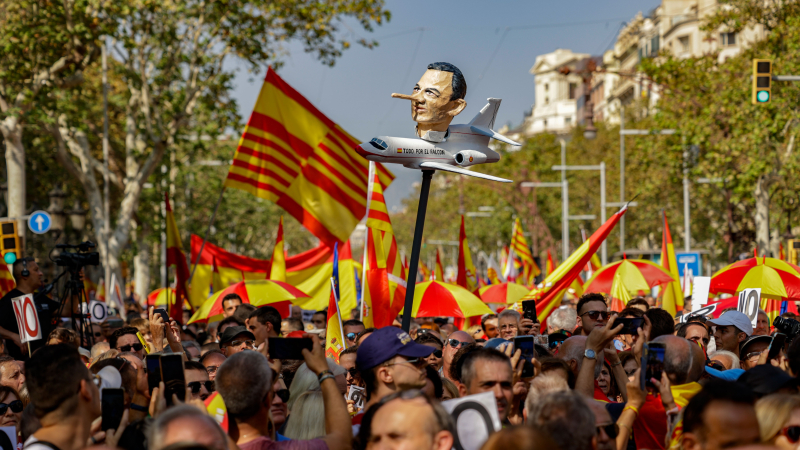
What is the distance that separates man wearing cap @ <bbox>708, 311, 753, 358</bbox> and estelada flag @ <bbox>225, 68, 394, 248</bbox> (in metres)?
5.03

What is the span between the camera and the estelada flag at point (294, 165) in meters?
11.6

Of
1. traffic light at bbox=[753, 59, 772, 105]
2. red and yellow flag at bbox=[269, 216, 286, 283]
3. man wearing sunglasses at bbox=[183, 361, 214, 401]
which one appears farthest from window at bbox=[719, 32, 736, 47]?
man wearing sunglasses at bbox=[183, 361, 214, 401]

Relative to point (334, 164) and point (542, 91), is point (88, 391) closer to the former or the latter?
point (334, 164)

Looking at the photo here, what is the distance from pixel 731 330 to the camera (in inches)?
301

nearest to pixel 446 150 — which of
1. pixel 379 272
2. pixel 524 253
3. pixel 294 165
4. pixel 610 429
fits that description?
pixel 610 429

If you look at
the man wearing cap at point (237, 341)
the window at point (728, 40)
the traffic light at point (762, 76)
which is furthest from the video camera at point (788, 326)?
the window at point (728, 40)

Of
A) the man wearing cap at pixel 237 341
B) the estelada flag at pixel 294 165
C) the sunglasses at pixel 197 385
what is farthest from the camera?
the estelada flag at pixel 294 165

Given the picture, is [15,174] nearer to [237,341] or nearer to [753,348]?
[237,341]

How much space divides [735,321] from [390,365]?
13.2 ft

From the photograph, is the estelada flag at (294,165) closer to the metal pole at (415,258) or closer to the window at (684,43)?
the metal pole at (415,258)

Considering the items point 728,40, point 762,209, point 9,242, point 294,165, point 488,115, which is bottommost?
point 9,242

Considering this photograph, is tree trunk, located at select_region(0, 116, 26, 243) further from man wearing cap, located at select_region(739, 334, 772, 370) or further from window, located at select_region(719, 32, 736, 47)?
window, located at select_region(719, 32, 736, 47)

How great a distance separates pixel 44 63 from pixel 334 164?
475 inches

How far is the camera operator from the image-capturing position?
8685mm
